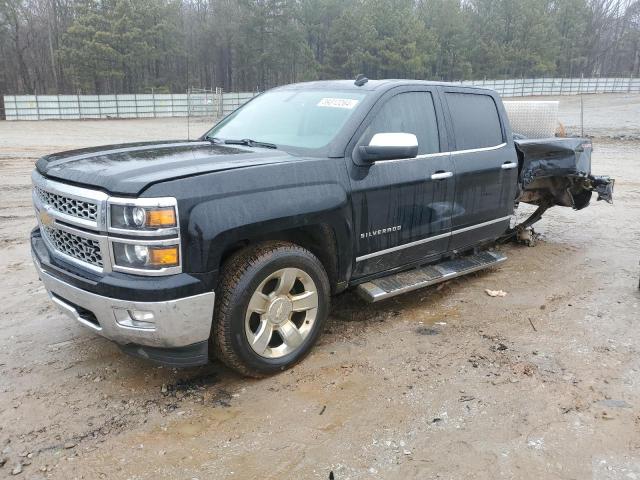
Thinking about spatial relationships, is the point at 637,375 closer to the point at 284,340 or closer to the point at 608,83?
the point at 284,340

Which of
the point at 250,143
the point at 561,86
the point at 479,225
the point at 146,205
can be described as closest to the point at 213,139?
the point at 250,143

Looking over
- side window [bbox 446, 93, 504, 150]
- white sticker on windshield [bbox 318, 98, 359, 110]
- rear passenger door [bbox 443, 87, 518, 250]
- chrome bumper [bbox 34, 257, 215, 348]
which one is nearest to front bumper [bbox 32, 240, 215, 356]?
chrome bumper [bbox 34, 257, 215, 348]

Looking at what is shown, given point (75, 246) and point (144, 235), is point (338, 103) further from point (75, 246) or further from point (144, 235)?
point (75, 246)

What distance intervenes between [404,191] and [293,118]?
104 cm

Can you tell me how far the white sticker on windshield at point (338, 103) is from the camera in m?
4.02

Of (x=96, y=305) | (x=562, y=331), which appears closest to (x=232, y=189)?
(x=96, y=305)

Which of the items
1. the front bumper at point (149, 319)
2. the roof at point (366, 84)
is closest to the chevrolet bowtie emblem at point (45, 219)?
the front bumper at point (149, 319)

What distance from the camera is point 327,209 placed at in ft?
11.6

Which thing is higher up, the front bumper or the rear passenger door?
the rear passenger door

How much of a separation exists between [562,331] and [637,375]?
747 millimetres

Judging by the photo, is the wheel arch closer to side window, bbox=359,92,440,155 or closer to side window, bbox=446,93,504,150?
side window, bbox=359,92,440,155

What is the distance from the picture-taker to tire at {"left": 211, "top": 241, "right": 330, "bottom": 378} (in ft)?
10.5

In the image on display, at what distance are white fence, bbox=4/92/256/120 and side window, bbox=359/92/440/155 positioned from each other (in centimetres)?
3318

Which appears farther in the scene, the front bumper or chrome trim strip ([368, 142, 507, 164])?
chrome trim strip ([368, 142, 507, 164])
